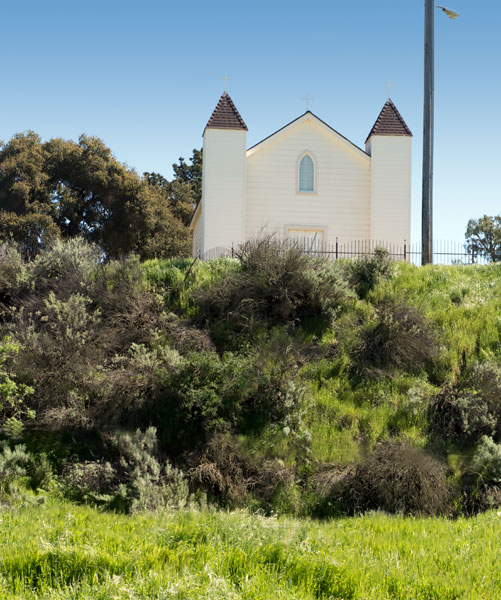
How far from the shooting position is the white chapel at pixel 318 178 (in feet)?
75.3

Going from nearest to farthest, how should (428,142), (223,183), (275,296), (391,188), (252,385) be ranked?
1. (252,385)
2. (275,296)
3. (428,142)
4. (223,183)
5. (391,188)

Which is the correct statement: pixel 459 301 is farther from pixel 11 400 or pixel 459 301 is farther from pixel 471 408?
pixel 11 400

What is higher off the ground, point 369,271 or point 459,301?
point 369,271

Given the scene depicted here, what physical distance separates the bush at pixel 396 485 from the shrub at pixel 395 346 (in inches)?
112

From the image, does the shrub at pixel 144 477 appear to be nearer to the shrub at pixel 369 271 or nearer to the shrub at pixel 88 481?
the shrub at pixel 88 481

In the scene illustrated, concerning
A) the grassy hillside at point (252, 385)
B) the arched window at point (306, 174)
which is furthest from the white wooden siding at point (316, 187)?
the grassy hillside at point (252, 385)

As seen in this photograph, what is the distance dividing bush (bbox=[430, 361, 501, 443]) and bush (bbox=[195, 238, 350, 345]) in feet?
11.6

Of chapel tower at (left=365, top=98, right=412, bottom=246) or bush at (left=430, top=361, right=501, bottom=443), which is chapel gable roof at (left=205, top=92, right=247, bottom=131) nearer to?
chapel tower at (left=365, top=98, right=412, bottom=246)

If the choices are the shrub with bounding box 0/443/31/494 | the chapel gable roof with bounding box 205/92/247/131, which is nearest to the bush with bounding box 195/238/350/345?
the shrub with bounding box 0/443/31/494

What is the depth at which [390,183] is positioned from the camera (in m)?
23.5

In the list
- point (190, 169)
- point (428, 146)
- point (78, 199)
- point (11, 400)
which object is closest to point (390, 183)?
point (428, 146)

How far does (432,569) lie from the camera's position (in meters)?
5.04

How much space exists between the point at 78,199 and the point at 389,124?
63.2ft

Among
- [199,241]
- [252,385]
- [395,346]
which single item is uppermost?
[199,241]
